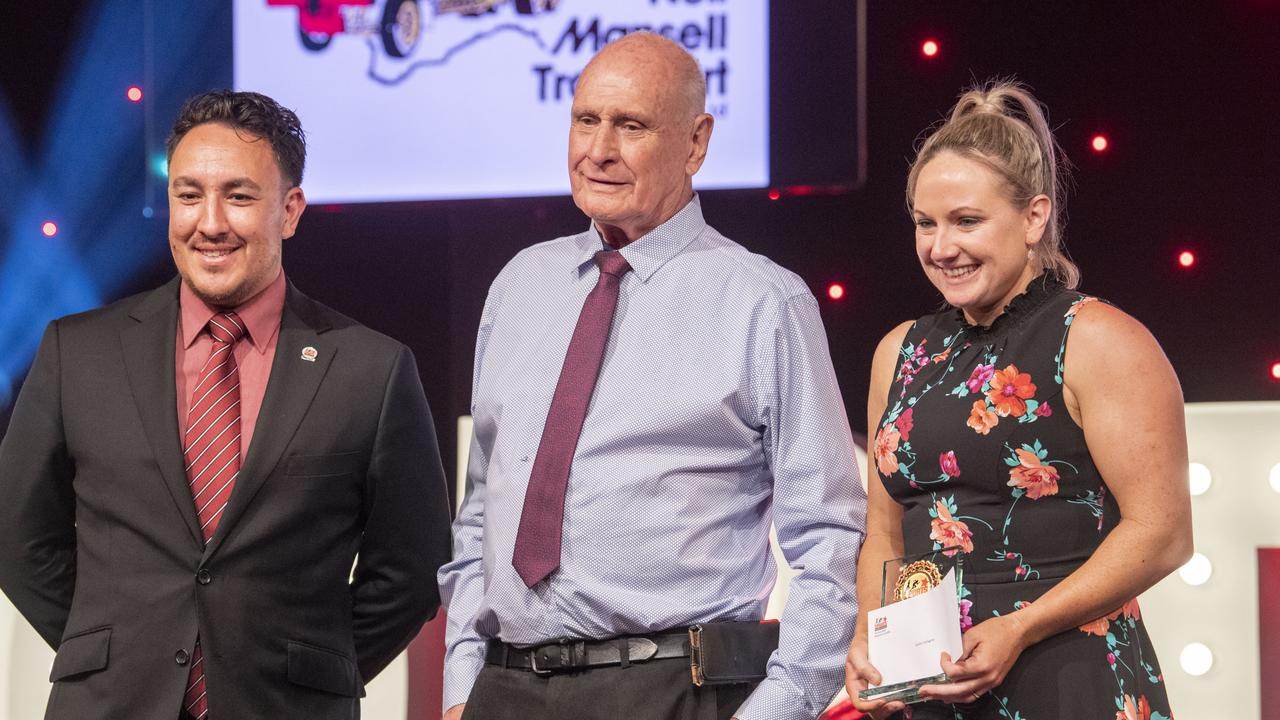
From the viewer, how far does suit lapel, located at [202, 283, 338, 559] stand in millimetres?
2301

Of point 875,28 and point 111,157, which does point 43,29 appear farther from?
point 875,28

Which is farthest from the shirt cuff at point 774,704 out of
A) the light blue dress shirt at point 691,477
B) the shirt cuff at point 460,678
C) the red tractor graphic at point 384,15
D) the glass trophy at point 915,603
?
the red tractor graphic at point 384,15

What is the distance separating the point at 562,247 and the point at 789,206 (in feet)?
6.09

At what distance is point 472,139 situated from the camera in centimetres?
441

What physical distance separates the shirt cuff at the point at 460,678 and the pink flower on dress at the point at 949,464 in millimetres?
780

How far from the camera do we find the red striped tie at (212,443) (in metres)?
2.26

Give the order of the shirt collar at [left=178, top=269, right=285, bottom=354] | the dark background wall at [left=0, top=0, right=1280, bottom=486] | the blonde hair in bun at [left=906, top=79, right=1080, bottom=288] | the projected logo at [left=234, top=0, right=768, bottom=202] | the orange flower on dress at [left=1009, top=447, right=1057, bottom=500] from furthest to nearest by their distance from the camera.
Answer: the projected logo at [left=234, top=0, right=768, bottom=202]
the dark background wall at [left=0, top=0, right=1280, bottom=486]
the shirt collar at [left=178, top=269, right=285, bottom=354]
the blonde hair in bun at [left=906, top=79, right=1080, bottom=288]
the orange flower on dress at [left=1009, top=447, right=1057, bottom=500]

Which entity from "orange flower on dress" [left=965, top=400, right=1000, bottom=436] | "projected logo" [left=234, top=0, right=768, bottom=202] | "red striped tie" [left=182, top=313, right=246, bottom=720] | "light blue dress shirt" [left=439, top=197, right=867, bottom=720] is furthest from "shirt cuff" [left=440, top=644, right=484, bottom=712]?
"projected logo" [left=234, top=0, right=768, bottom=202]

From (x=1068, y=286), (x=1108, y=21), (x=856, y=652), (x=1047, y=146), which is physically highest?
(x=1108, y=21)

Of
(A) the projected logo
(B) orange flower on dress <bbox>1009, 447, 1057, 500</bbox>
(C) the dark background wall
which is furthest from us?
(A) the projected logo

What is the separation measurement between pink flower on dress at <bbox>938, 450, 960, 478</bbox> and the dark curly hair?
1217mm

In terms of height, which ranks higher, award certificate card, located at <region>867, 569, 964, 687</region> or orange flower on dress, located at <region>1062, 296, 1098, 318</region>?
orange flower on dress, located at <region>1062, 296, 1098, 318</region>

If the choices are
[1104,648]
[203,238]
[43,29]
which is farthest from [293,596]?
[43,29]

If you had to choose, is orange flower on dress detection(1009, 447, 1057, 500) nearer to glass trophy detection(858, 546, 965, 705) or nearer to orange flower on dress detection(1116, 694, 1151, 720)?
glass trophy detection(858, 546, 965, 705)
